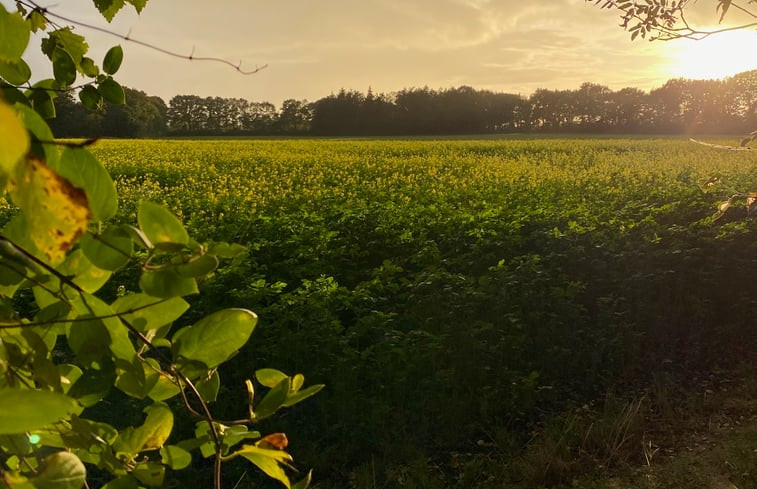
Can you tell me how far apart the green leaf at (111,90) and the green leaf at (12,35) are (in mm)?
345

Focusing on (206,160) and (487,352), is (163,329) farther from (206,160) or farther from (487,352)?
(206,160)

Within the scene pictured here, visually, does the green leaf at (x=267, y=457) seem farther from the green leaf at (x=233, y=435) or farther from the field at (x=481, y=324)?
the field at (x=481, y=324)

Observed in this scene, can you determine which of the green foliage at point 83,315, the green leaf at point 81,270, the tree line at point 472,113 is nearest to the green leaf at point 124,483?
the green foliage at point 83,315

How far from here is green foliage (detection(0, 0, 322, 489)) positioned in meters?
0.32

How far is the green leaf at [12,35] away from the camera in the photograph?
476 mm

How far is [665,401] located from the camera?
440 cm

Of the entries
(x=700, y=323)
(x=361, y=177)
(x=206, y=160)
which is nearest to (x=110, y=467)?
(x=700, y=323)

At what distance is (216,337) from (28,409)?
221 mm

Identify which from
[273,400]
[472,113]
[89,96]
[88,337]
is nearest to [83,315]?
[88,337]

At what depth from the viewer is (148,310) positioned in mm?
516

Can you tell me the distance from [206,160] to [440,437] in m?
16.1

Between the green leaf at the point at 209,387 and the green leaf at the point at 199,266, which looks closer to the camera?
the green leaf at the point at 199,266

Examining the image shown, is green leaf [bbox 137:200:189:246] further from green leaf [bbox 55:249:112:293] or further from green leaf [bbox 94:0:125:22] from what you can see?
green leaf [bbox 94:0:125:22]

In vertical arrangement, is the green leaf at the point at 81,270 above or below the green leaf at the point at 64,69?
below
